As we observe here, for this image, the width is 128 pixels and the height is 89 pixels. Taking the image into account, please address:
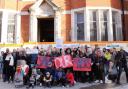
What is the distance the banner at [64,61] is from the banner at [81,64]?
0.29 m

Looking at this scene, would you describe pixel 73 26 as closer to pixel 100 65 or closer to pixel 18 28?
pixel 18 28

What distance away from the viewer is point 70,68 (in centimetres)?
1633

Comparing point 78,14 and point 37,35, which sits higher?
point 78,14

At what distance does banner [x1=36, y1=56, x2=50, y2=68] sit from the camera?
637 inches

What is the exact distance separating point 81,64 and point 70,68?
658 mm

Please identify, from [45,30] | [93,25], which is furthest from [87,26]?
[45,30]

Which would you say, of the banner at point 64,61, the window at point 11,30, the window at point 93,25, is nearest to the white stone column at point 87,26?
the window at point 93,25

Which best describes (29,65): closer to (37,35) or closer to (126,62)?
(126,62)

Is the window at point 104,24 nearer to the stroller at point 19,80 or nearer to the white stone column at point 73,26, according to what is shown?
the white stone column at point 73,26

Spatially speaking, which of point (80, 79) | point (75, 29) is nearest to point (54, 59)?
point (80, 79)

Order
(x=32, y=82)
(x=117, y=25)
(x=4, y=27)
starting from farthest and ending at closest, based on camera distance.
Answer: (x=117, y=25)
(x=4, y=27)
(x=32, y=82)

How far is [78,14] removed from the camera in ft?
80.8

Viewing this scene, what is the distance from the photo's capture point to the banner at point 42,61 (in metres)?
16.2

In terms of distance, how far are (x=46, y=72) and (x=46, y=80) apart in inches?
22.3
